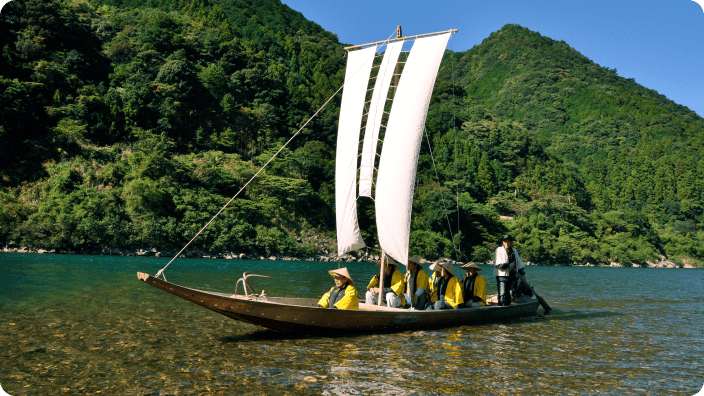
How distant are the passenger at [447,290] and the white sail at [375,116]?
312cm

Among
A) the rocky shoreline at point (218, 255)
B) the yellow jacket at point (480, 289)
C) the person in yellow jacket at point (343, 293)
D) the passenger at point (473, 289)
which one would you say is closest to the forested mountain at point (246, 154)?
the rocky shoreline at point (218, 255)

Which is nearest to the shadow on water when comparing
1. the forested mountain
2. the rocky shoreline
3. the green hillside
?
the forested mountain

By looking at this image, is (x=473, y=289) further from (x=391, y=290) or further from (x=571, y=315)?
(x=571, y=315)

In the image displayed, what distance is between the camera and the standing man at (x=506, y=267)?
15609 millimetres

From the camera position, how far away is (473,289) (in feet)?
50.3

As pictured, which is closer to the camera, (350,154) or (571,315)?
(350,154)

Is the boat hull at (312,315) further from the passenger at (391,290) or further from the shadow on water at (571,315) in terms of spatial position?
the shadow on water at (571,315)

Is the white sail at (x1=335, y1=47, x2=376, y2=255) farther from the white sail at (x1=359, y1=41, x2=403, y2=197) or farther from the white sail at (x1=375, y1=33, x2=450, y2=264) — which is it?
the white sail at (x1=375, y1=33, x2=450, y2=264)

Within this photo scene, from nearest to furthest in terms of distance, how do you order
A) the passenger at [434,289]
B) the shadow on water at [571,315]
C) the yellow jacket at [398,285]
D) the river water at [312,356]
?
the river water at [312,356] < the yellow jacket at [398,285] < the passenger at [434,289] < the shadow on water at [571,315]

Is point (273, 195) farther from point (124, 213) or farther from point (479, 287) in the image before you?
point (479, 287)

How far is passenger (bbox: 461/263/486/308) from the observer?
A: 1520cm

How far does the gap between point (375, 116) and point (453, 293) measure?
5.65 m

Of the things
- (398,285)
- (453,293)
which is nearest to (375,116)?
(398,285)

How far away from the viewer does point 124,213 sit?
191ft
